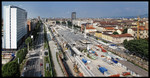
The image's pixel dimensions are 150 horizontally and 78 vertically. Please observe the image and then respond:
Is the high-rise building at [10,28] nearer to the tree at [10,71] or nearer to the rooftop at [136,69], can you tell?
the tree at [10,71]

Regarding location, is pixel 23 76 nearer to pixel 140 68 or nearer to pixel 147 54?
pixel 140 68

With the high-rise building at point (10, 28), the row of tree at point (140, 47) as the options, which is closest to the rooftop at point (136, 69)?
the row of tree at point (140, 47)

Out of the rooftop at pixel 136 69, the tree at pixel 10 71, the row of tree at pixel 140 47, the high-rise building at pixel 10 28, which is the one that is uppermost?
the high-rise building at pixel 10 28

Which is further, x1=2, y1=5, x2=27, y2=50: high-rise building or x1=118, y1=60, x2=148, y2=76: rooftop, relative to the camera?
x1=2, y1=5, x2=27, y2=50: high-rise building

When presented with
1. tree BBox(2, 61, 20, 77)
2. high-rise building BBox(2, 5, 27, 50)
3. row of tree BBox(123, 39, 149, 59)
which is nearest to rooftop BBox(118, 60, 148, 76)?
row of tree BBox(123, 39, 149, 59)

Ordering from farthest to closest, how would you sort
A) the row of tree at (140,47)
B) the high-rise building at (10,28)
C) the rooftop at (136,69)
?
the high-rise building at (10,28) → the row of tree at (140,47) → the rooftop at (136,69)

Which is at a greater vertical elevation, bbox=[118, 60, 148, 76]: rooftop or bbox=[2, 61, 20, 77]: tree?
bbox=[2, 61, 20, 77]: tree

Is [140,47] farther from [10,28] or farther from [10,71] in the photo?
[10,28]

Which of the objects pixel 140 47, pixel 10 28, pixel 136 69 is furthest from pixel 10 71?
pixel 140 47

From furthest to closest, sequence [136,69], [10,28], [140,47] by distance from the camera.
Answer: [10,28] → [140,47] → [136,69]

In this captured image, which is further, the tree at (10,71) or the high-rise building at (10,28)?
the high-rise building at (10,28)

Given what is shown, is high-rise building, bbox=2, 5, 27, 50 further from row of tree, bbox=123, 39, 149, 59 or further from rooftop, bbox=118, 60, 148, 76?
row of tree, bbox=123, 39, 149, 59
